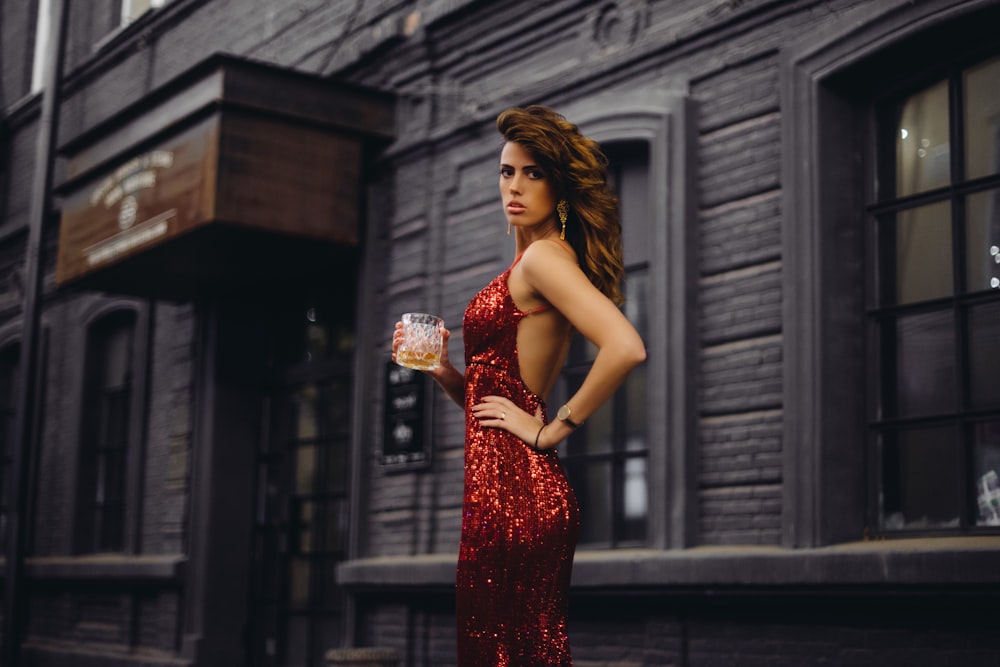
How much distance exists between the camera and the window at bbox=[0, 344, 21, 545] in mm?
14492

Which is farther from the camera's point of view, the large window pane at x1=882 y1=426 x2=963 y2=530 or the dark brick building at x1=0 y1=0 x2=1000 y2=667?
the dark brick building at x1=0 y1=0 x2=1000 y2=667

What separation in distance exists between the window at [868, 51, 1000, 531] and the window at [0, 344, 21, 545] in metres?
10.4

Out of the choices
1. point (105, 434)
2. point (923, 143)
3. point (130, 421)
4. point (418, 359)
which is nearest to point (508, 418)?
point (418, 359)

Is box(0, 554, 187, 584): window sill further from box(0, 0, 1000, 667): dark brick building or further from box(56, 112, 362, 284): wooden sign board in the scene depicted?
box(56, 112, 362, 284): wooden sign board

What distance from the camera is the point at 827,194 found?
6359mm

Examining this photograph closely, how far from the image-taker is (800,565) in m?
6.06

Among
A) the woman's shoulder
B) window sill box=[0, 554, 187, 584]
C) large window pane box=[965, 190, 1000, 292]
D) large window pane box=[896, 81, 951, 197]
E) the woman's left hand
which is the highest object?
large window pane box=[896, 81, 951, 197]

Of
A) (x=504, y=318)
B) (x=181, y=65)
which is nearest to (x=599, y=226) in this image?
(x=504, y=318)

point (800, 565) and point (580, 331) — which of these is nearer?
point (580, 331)

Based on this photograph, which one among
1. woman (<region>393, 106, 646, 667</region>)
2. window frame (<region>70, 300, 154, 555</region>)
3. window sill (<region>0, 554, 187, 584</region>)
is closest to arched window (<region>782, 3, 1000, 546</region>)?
woman (<region>393, 106, 646, 667</region>)

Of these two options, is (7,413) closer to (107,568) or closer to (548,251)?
(107,568)

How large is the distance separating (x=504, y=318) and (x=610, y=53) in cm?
441

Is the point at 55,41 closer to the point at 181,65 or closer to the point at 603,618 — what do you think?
the point at 181,65

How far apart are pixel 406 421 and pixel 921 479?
3.60 metres
